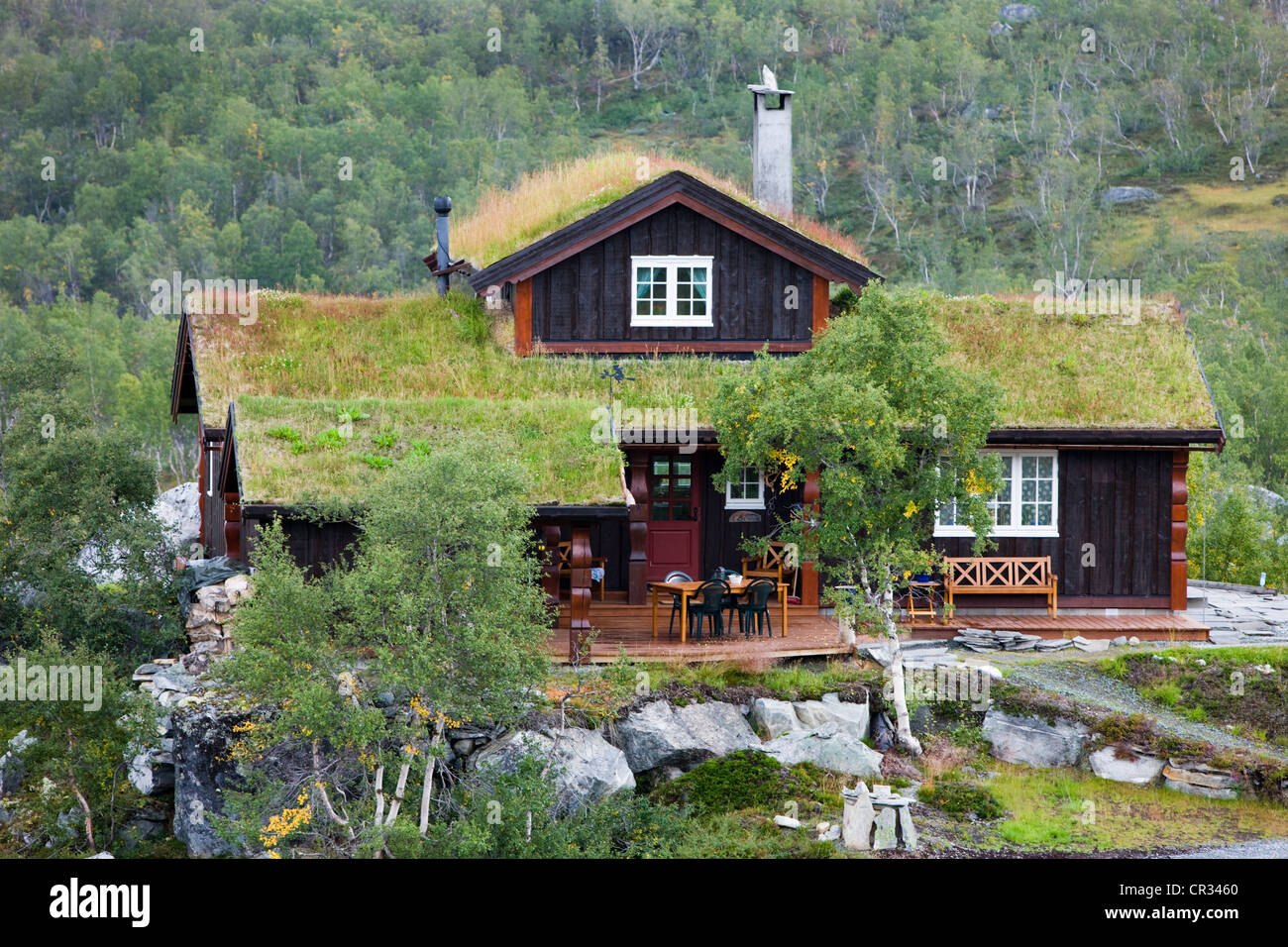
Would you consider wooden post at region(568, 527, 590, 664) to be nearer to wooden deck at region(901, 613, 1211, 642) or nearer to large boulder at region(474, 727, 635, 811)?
large boulder at region(474, 727, 635, 811)

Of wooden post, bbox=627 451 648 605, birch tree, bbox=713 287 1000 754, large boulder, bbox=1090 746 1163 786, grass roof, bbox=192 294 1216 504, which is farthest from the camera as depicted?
wooden post, bbox=627 451 648 605

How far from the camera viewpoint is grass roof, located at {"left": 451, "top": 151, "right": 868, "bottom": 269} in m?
23.1

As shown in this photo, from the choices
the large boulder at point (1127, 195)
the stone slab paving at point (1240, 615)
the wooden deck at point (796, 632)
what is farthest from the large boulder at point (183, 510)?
the large boulder at point (1127, 195)

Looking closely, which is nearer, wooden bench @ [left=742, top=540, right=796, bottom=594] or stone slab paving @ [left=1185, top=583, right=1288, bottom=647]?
stone slab paving @ [left=1185, top=583, right=1288, bottom=647]

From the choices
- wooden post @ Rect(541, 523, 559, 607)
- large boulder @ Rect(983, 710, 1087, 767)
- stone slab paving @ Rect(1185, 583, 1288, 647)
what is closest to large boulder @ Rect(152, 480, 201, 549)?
wooden post @ Rect(541, 523, 559, 607)

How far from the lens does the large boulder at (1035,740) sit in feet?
60.2

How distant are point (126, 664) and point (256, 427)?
4.07 meters

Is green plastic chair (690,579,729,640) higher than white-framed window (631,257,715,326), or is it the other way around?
white-framed window (631,257,715,326)

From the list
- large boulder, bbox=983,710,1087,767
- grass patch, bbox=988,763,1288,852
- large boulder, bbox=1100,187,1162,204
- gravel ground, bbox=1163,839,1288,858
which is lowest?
gravel ground, bbox=1163,839,1288,858

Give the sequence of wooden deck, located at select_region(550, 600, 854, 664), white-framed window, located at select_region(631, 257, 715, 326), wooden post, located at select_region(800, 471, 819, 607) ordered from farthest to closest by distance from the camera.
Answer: white-framed window, located at select_region(631, 257, 715, 326) → wooden post, located at select_region(800, 471, 819, 607) → wooden deck, located at select_region(550, 600, 854, 664)

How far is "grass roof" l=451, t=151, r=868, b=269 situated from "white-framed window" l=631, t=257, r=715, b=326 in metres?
1.22

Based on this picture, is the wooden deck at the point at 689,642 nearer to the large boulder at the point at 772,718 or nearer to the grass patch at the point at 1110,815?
the large boulder at the point at 772,718

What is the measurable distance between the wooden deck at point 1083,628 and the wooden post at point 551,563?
524cm
